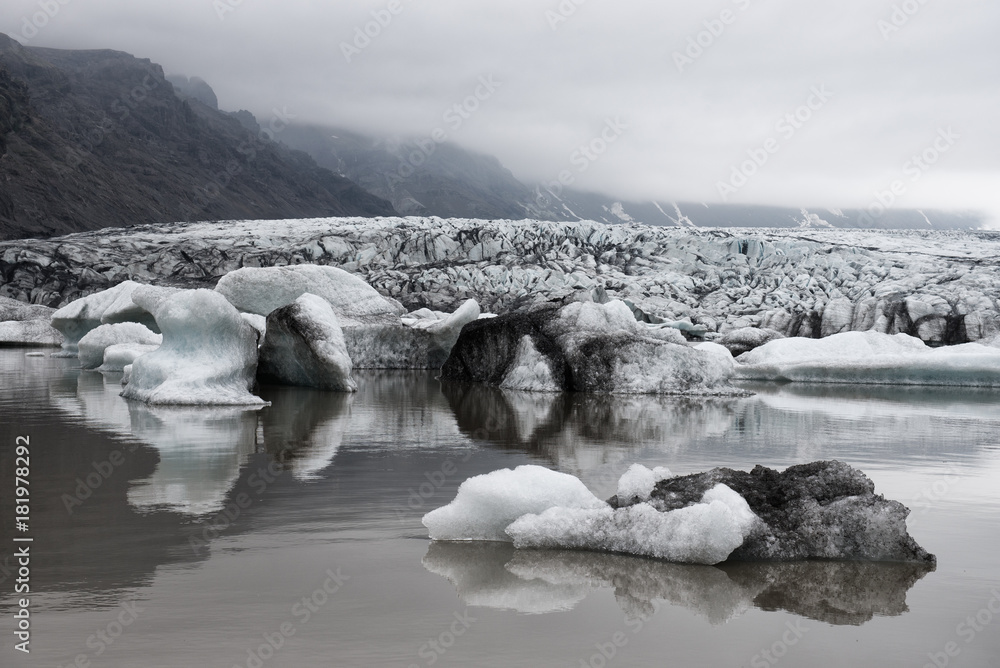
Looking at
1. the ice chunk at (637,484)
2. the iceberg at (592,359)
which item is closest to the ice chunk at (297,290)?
the iceberg at (592,359)

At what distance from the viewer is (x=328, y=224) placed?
39.8m

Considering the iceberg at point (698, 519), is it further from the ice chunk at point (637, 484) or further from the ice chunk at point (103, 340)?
the ice chunk at point (103, 340)

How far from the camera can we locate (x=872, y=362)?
48.4 feet

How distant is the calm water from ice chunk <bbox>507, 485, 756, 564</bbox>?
84 millimetres

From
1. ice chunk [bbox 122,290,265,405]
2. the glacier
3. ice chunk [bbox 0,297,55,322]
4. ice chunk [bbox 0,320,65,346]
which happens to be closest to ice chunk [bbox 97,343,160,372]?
ice chunk [bbox 122,290,265,405]

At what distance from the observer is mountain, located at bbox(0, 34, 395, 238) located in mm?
66188

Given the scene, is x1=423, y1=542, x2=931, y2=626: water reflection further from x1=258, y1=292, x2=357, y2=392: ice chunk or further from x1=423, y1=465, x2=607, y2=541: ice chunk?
x1=258, y1=292, x2=357, y2=392: ice chunk

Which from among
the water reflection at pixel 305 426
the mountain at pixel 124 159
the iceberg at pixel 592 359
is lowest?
the water reflection at pixel 305 426

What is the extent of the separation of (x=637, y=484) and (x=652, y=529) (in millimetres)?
536

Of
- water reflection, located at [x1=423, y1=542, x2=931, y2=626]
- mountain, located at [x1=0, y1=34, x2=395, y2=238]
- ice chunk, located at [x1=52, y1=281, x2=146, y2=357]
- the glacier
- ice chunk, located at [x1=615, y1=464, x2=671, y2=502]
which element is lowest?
water reflection, located at [x1=423, y1=542, x2=931, y2=626]

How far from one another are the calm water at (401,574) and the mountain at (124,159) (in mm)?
59532

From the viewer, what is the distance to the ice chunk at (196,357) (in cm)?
899

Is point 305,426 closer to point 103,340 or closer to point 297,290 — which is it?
point 297,290

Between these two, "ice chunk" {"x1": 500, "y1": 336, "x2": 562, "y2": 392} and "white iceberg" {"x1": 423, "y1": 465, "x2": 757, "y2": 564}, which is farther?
"ice chunk" {"x1": 500, "y1": 336, "x2": 562, "y2": 392}
